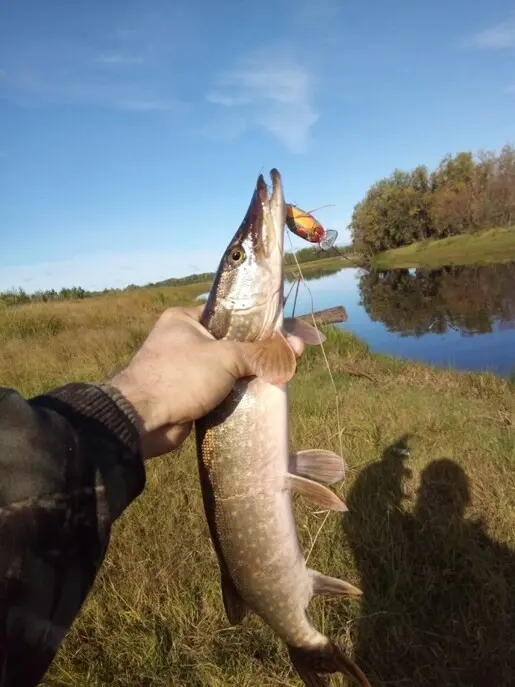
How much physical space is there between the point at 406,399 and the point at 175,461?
3.29 m

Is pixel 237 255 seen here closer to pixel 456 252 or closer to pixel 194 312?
pixel 194 312

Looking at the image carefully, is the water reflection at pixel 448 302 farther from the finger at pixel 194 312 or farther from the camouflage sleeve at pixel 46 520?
the camouflage sleeve at pixel 46 520

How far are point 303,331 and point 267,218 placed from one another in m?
0.49

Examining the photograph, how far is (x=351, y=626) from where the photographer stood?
292cm

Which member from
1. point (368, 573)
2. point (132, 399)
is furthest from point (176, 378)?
point (368, 573)

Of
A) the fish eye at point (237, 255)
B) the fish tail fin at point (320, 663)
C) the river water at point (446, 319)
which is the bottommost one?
the river water at point (446, 319)

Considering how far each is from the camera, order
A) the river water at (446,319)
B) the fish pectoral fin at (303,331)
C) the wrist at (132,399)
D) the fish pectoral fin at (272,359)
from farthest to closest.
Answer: the river water at (446,319), the fish pectoral fin at (303,331), the fish pectoral fin at (272,359), the wrist at (132,399)

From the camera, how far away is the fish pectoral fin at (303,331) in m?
2.13

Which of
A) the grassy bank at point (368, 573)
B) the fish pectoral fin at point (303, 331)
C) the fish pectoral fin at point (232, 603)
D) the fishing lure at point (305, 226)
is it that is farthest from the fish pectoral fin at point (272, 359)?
the grassy bank at point (368, 573)

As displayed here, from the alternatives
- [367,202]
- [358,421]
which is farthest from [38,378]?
[367,202]

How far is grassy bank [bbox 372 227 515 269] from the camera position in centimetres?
3660

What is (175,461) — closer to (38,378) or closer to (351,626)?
(351,626)

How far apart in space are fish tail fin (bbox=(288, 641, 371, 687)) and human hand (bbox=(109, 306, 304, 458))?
973mm

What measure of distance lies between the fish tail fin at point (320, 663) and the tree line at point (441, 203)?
37.0 metres
